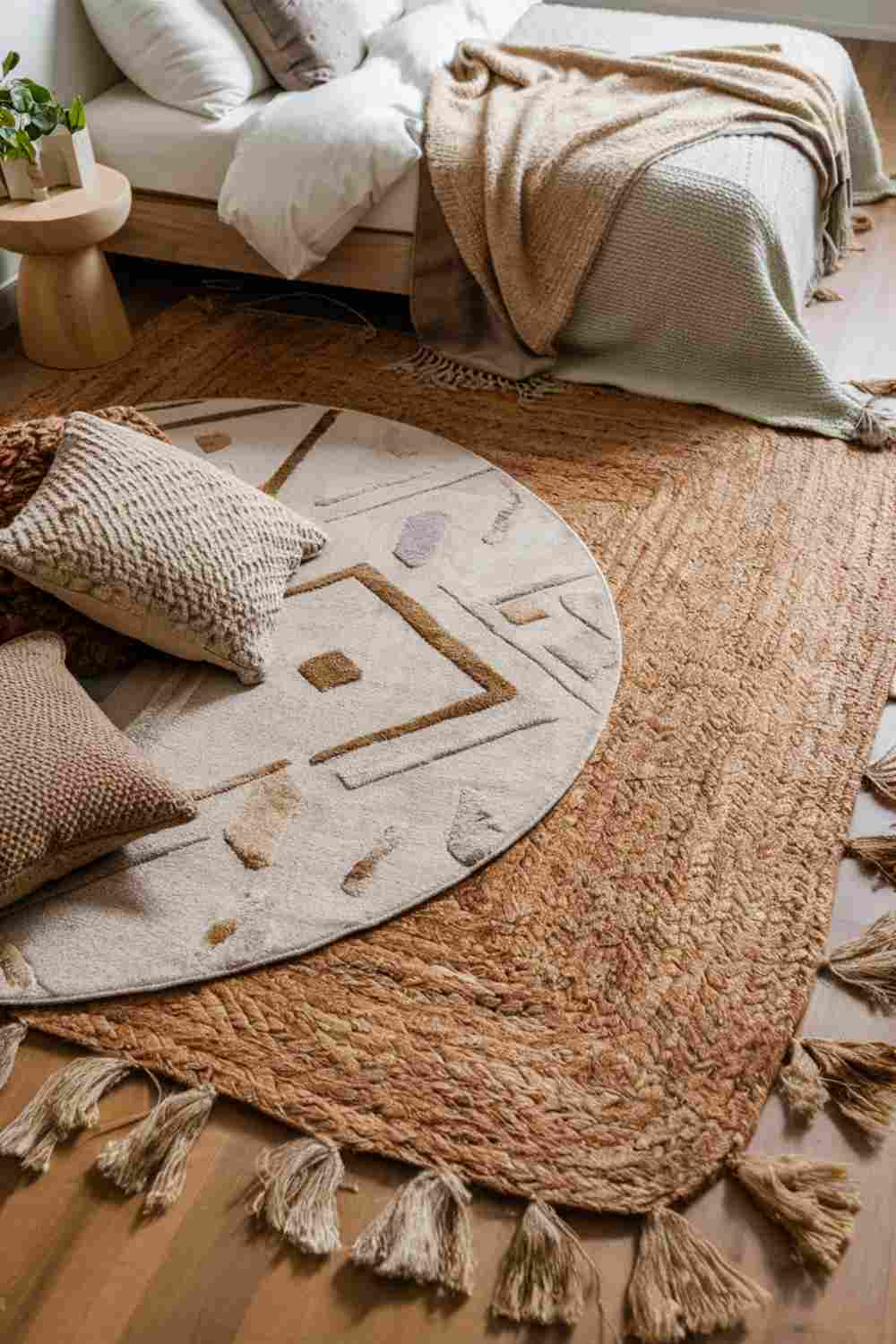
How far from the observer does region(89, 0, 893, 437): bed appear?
2.59 meters

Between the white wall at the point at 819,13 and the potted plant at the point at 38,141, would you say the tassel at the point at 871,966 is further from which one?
the white wall at the point at 819,13

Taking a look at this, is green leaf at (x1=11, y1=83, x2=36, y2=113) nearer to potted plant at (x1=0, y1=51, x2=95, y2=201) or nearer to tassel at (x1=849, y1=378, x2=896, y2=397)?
potted plant at (x1=0, y1=51, x2=95, y2=201)

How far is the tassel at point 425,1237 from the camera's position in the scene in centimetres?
130

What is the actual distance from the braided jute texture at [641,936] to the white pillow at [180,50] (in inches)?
52.2

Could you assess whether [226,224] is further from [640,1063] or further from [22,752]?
[640,1063]

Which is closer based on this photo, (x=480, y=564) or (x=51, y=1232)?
(x=51, y=1232)

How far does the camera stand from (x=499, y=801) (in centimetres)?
180

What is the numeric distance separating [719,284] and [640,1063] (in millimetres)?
1710

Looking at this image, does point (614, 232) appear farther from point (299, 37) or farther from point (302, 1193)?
point (302, 1193)

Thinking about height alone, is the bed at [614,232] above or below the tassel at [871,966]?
above

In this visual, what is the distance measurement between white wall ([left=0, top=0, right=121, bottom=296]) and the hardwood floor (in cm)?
232

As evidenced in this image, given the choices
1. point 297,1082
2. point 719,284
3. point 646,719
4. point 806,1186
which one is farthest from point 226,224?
point 806,1186

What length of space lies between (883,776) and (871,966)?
361 millimetres

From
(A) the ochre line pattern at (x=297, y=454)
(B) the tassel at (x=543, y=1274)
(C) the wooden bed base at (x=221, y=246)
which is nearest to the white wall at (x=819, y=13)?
(C) the wooden bed base at (x=221, y=246)
